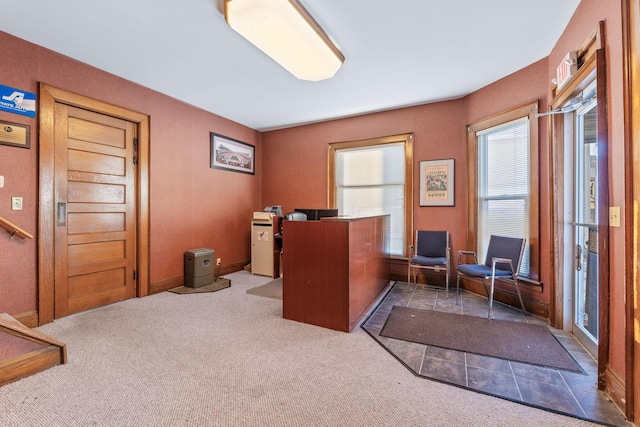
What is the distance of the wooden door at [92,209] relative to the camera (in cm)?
295

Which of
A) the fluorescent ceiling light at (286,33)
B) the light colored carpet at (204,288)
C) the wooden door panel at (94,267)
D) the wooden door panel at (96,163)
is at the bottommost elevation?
the light colored carpet at (204,288)

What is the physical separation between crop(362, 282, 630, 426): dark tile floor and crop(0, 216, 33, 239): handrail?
11.1 feet

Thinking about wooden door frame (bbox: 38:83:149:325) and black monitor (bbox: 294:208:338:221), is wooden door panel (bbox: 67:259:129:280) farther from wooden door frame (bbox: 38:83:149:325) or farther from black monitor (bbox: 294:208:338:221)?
black monitor (bbox: 294:208:338:221)

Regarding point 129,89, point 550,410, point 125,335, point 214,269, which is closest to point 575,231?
point 550,410

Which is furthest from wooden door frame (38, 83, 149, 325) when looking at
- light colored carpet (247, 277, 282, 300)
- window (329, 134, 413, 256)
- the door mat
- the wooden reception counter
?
window (329, 134, 413, 256)

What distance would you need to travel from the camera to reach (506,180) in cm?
350

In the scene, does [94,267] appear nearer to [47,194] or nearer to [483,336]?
[47,194]

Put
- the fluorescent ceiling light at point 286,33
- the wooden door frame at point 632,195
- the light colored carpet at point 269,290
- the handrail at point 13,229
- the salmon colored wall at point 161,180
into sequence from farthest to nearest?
1. the light colored carpet at point 269,290
2. the salmon colored wall at point 161,180
3. the handrail at point 13,229
4. the fluorescent ceiling light at point 286,33
5. the wooden door frame at point 632,195

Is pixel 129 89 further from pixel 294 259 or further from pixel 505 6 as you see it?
pixel 505 6

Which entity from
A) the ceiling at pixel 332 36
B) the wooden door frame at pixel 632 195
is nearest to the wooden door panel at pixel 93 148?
the ceiling at pixel 332 36

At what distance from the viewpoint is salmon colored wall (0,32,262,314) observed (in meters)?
2.59

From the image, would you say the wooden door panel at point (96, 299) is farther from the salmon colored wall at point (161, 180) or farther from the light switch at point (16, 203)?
the light switch at point (16, 203)

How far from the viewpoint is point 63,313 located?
116 inches

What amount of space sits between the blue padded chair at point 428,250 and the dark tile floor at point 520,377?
139cm
